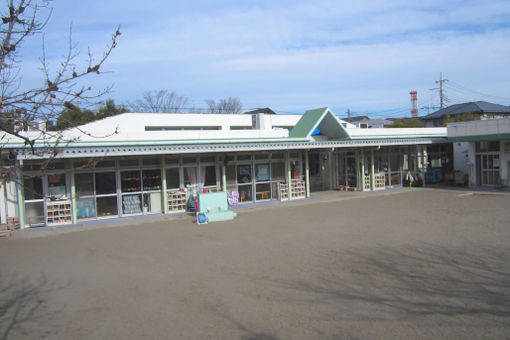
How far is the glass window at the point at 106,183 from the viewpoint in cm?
1429

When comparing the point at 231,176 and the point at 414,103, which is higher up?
the point at 414,103

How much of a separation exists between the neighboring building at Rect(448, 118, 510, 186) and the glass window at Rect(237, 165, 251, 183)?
37.3 feet

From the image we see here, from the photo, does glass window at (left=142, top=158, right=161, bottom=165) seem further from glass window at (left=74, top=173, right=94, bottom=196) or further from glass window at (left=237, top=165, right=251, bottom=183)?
glass window at (left=237, top=165, right=251, bottom=183)

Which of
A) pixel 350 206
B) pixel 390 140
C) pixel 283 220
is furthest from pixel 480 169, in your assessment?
pixel 283 220

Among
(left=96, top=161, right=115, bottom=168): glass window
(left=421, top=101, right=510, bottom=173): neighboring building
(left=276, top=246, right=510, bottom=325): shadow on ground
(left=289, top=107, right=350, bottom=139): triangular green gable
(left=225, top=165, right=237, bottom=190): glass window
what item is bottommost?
(left=276, top=246, right=510, bottom=325): shadow on ground

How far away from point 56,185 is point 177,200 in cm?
421

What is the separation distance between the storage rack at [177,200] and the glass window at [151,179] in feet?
1.87

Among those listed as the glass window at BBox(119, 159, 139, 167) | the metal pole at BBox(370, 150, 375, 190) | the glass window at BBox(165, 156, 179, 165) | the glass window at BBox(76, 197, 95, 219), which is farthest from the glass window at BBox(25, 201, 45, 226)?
the metal pole at BBox(370, 150, 375, 190)

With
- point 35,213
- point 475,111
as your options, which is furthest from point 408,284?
point 475,111

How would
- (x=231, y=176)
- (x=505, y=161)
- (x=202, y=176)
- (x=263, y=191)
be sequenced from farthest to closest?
(x=505, y=161)
(x=263, y=191)
(x=231, y=176)
(x=202, y=176)

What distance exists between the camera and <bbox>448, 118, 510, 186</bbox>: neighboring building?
19.3 m

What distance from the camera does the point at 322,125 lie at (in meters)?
20.5

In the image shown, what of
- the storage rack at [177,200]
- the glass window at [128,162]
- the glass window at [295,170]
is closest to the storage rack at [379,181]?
the glass window at [295,170]

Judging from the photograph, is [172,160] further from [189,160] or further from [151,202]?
[151,202]
